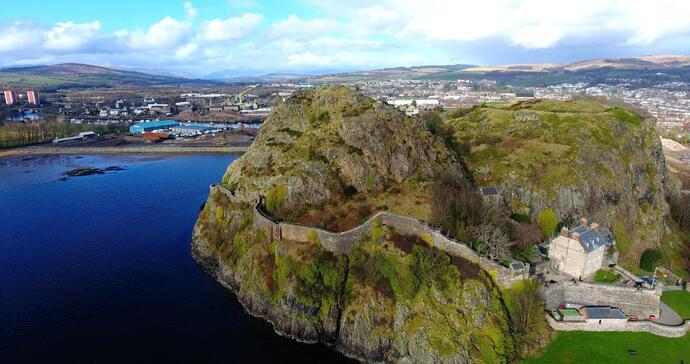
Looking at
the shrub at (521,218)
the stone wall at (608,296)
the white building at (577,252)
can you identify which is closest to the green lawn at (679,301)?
the stone wall at (608,296)

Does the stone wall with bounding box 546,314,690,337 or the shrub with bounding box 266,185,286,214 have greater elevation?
the shrub with bounding box 266,185,286,214

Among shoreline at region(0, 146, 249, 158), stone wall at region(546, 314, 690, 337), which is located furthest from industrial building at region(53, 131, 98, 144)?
stone wall at region(546, 314, 690, 337)

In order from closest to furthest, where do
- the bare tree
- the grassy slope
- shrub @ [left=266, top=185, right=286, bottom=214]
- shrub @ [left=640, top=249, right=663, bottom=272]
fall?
the bare tree → shrub @ [left=266, top=185, right=286, bottom=214] → shrub @ [left=640, top=249, right=663, bottom=272] → the grassy slope

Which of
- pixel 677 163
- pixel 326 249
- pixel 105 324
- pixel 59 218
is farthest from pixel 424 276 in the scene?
pixel 677 163

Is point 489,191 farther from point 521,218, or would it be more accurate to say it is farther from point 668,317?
point 668,317

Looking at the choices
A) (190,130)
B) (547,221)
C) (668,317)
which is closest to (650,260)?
(547,221)

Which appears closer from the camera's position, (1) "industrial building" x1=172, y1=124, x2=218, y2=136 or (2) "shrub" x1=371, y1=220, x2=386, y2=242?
(2) "shrub" x1=371, y1=220, x2=386, y2=242

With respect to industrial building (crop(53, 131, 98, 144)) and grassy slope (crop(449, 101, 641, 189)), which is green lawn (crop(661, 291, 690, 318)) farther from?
industrial building (crop(53, 131, 98, 144))

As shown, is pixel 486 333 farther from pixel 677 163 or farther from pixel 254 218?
pixel 677 163
